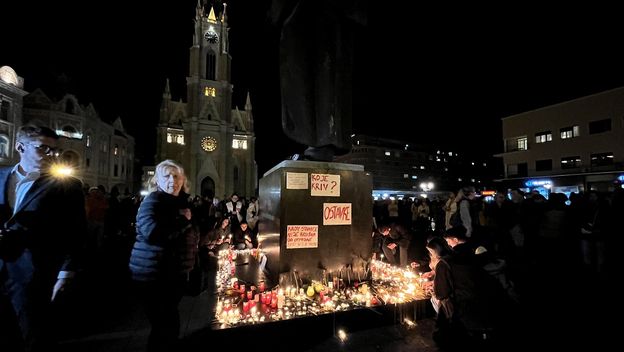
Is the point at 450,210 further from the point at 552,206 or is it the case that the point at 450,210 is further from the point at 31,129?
the point at 31,129

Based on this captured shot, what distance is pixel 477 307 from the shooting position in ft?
9.17

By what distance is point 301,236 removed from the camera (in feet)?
11.6

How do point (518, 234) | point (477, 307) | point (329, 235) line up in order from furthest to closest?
point (518, 234), point (329, 235), point (477, 307)

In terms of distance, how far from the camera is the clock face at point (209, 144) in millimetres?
44031

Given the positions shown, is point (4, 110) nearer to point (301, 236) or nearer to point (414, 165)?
point (301, 236)

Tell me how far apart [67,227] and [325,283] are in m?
2.75

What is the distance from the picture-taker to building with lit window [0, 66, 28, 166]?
25.9 m

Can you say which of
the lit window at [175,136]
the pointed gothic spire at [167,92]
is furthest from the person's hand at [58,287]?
the pointed gothic spire at [167,92]

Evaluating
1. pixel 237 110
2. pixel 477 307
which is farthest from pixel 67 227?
pixel 237 110

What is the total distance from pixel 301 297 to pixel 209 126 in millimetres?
45549

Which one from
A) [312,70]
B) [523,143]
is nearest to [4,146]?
[312,70]

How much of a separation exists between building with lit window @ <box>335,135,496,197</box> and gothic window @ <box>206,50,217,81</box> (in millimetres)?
35548

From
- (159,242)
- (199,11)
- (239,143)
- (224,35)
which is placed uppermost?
(199,11)

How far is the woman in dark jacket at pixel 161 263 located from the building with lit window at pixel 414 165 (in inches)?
2670
